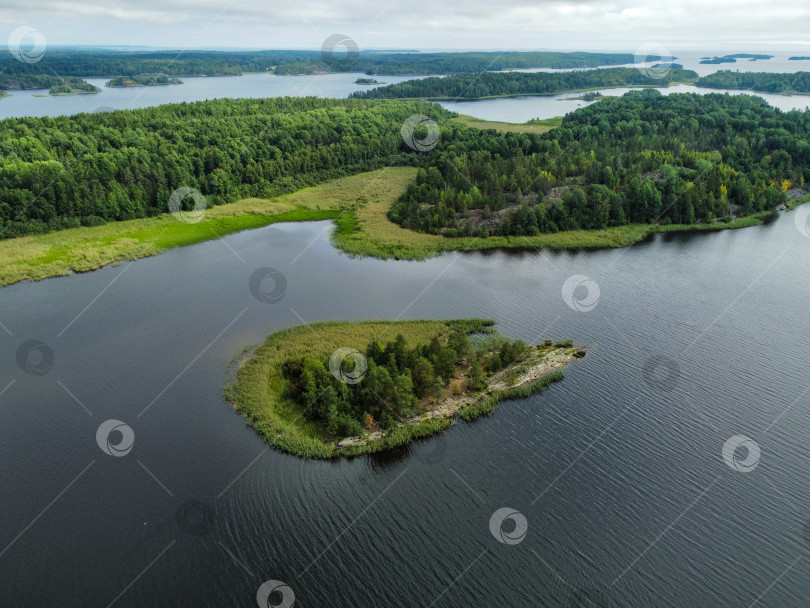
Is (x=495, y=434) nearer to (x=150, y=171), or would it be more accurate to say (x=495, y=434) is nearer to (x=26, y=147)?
(x=150, y=171)

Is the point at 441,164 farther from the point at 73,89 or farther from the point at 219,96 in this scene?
the point at 73,89

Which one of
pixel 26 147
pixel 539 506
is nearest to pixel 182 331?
pixel 539 506

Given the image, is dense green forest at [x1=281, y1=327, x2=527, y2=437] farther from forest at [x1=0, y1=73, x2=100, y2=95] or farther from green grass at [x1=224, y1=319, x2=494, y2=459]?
forest at [x1=0, y1=73, x2=100, y2=95]

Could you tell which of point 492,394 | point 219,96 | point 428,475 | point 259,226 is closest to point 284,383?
point 428,475

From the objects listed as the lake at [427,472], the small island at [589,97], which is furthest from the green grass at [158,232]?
the small island at [589,97]

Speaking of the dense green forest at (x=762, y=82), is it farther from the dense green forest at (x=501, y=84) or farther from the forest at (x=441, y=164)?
the forest at (x=441, y=164)
